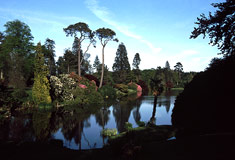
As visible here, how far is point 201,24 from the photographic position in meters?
10.6

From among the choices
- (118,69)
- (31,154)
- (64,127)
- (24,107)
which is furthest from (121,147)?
(118,69)

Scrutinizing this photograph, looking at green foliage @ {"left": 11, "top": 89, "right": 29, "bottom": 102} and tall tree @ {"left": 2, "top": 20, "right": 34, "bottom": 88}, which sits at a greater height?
tall tree @ {"left": 2, "top": 20, "right": 34, "bottom": 88}

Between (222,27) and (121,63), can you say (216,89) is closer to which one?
(222,27)

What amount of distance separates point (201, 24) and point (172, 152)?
7.74 meters

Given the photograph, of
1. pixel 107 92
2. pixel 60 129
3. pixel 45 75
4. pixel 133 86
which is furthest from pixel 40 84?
pixel 133 86

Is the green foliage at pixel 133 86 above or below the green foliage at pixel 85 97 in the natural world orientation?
above

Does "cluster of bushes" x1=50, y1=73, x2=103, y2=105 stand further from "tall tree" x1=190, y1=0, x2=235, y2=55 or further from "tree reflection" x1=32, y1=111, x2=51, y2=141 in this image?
"tall tree" x1=190, y1=0, x2=235, y2=55

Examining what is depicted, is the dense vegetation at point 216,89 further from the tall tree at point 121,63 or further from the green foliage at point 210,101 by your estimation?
the tall tree at point 121,63

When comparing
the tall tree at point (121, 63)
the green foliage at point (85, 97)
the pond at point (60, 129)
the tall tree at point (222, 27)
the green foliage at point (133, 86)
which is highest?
the tall tree at point (121, 63)

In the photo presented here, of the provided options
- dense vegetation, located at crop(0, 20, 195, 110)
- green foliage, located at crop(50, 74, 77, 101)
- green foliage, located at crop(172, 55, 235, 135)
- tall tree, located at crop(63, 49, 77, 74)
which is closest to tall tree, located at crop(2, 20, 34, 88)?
dense vegetation, located at crop(0, 20, 195, 110)

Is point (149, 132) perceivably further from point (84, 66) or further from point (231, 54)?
point (84, 66)

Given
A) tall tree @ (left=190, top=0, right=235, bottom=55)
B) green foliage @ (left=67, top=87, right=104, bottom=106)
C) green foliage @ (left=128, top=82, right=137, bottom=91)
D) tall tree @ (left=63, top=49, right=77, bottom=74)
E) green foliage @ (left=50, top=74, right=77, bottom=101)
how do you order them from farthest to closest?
green foliage @ (left=128, top=82, right=137, bottom=91) < tall tree @ (left=63, top=49, right=77, bottom=74) < green foliage @ (left=67, top=87, right=104, bottom=106) < green foliage @ (left=50, top=74, right=77, bottom=101) < tall tree @ (left=190, top=0, right=235, bottom=55)

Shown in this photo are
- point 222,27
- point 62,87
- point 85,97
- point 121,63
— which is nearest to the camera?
point 222,27

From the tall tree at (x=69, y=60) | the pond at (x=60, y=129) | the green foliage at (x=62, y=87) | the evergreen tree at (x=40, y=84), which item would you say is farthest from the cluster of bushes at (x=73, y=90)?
the tall tree at (x=69, y=60)
